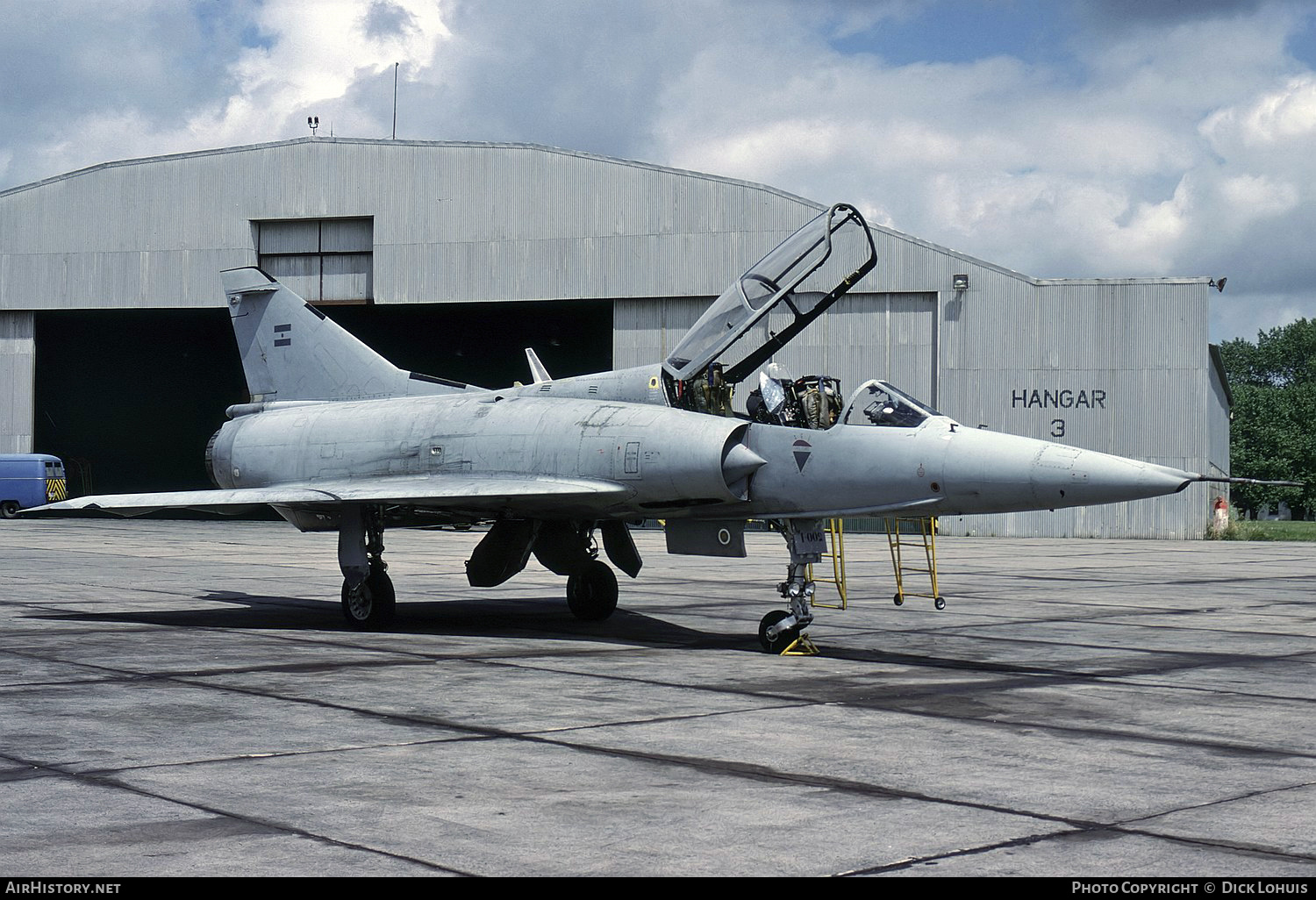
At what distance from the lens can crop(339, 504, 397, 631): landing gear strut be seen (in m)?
14.2

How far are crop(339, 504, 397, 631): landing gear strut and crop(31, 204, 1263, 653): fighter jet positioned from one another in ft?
0.07

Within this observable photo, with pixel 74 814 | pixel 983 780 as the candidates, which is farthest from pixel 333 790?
pixel 983 780

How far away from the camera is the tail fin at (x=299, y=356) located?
1669 cm

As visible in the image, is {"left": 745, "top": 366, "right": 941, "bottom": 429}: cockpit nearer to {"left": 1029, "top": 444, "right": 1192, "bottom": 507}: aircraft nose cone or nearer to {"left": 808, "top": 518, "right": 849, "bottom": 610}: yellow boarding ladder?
{"left": 808, "top": 518, "right": 849, "bottom": 610}: yellow boarding ladder

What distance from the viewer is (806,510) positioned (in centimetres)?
1201

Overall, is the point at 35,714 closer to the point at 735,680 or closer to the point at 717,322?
the point at 735,680

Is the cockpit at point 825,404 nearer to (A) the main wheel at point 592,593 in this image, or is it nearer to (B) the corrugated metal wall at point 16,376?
(A) the main wheel at point 592,593

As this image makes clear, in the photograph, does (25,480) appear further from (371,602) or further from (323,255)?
(371,602)

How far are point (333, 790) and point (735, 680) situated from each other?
14.7ft

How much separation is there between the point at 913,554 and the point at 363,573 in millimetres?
20298

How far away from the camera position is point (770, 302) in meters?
13.2

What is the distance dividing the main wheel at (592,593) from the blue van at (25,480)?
36.6m

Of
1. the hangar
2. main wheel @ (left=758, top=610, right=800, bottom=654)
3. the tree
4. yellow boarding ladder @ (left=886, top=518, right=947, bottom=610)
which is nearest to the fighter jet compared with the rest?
main wheel @ (left=758, top=610, right=800, bottom=654)

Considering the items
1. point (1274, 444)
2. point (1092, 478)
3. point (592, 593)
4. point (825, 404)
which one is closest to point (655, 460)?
point (825, 404)
